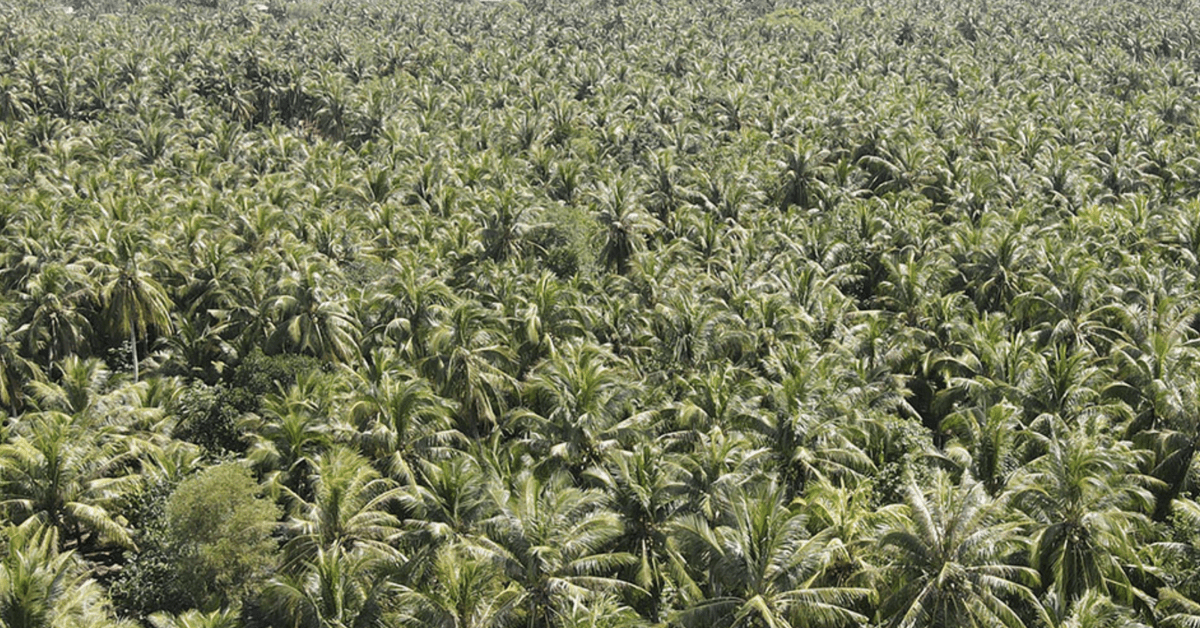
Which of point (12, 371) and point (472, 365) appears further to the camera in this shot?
point (12, 371)

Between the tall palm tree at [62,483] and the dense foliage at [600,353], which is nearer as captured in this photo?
the dense foliage at [600,353]

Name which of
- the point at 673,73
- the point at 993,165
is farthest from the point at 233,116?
the point at 993,165

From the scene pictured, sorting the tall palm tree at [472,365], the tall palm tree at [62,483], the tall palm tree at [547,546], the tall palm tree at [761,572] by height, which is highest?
the tall palm tree at [761,572]

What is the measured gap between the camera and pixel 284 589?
2656 centimetres

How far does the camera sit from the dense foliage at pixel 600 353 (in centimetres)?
2577

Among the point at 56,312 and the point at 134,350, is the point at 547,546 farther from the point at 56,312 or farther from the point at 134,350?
the point at 56,312

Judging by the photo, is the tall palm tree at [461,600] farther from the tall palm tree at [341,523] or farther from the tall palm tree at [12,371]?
the tall palm tree at [12,371]

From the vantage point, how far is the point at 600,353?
39.9 m

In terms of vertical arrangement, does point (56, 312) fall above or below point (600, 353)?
below

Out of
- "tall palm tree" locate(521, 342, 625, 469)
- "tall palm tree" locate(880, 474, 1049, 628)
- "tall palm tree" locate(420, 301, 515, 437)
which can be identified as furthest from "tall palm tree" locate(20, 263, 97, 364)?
"tall palm tree" locate(880, 474, 1049, 628)

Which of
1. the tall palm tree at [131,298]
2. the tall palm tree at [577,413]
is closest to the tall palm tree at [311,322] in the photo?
the tall palm tree at [131,298]

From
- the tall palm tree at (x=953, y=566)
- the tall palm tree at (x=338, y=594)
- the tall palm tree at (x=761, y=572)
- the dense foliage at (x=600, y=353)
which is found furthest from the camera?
the tall palm tree at (x=338, y=594)

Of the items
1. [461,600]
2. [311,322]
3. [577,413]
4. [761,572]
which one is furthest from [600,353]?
[761,572]

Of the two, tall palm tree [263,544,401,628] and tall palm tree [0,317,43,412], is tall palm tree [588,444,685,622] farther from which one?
tall palm tree [0,317,43,412]
